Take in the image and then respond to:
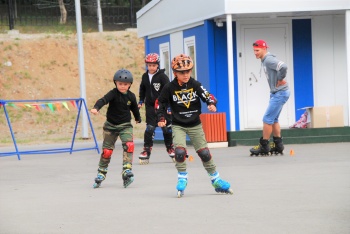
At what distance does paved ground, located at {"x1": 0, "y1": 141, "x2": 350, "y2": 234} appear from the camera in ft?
31.5

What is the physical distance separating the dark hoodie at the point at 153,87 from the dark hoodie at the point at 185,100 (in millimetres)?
5159

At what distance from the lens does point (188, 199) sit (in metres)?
11.7

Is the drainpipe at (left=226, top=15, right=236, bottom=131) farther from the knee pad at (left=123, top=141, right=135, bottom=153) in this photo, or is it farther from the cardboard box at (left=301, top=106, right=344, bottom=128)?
the knee pad at (left=123, top=141, right=135, bottom=153)

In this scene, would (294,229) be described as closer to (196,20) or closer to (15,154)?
→ (15,154)

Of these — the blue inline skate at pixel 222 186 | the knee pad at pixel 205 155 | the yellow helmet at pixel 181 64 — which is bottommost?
the blue inline skate at pixel 222 186

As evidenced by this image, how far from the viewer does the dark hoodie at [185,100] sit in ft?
41.0

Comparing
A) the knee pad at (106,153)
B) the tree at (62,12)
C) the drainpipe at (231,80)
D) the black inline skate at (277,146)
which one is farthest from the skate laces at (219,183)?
the tree at (62,12)

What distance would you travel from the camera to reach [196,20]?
22.2 meters

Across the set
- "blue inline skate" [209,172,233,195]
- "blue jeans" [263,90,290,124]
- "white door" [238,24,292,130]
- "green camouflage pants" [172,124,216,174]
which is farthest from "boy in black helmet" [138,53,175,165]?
"blue inline skate" [209,172,233,195]

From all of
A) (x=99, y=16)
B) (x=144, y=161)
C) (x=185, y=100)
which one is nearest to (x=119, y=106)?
(x=185, y=100)

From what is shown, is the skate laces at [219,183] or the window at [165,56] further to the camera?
the window at [165,56]

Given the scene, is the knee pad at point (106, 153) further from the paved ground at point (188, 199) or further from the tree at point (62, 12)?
the tree at point (62, 12)

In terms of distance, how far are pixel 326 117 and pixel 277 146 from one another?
3841mm

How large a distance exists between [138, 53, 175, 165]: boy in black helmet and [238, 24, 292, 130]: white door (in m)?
4.31
